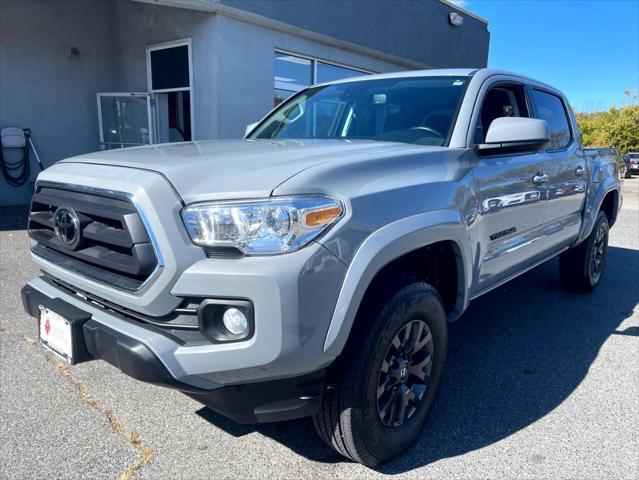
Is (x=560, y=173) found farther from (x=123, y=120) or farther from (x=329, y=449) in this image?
(x=123, y=120)

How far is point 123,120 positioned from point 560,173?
8.35 meters

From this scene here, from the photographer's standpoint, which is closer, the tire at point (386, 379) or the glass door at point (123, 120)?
the tire at point (386, 379)

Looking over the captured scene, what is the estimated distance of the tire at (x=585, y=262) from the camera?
15.7ft

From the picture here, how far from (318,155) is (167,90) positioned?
7542 mm

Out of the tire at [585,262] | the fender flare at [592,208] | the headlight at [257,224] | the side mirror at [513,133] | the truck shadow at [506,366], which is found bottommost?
the truck shadow at [506,366]

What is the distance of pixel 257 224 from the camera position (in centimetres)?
175

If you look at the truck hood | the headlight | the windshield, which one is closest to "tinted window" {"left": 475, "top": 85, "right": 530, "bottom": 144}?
the windshield

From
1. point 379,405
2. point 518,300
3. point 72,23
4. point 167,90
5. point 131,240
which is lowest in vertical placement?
point 518,300

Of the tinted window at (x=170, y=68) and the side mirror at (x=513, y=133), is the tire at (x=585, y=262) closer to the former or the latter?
the side mirror at (x=513, y=133)

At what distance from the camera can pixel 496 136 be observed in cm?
268

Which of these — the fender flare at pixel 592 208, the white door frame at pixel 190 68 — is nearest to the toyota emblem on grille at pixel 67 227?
the fender flare at pixel 592 208

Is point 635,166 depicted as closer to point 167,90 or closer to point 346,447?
point 167,90

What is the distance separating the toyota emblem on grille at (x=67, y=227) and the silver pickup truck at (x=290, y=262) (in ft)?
0.04

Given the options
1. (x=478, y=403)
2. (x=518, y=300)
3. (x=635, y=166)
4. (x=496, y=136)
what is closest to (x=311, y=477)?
(x=478, y=403)
